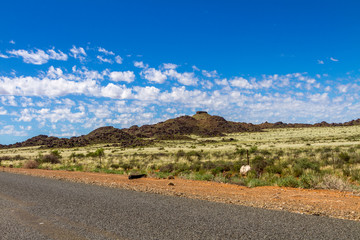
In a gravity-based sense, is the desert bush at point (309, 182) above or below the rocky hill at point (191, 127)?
below

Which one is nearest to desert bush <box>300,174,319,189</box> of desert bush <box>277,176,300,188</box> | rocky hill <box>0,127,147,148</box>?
desert bush <box>277,176,300,188</box>

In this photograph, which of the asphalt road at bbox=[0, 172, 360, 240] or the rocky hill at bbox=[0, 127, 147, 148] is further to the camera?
the rocky hill at bbox=[0, 127, 147, 148]

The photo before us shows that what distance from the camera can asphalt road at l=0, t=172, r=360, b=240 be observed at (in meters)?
5.59

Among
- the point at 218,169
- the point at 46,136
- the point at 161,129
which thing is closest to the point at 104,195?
the point at 218,169

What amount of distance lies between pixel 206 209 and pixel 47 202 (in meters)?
5.41

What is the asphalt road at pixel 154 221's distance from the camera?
5.59 m

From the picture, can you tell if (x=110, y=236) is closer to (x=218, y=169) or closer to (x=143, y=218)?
(x=143, y=218)

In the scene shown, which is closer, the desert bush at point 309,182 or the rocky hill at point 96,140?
the desert bush at point 309,182

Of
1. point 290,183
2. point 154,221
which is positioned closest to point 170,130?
point 290,183

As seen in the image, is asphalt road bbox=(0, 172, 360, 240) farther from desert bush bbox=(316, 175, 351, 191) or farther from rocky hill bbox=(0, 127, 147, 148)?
rocky hill bbox=(0, 127, 147, 148)

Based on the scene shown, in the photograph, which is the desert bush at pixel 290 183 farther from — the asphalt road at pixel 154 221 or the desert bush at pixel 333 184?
the asphalt road at pixel 154 221

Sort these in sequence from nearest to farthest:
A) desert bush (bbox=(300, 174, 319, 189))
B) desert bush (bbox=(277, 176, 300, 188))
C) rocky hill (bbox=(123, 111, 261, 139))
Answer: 1. desert bush (bbox=(300, 174, 319, 189))
2. desert bush (bbox=(277, 176, 300, 188))
3. rocky hill (bbox=(123, 111, 261, 139))

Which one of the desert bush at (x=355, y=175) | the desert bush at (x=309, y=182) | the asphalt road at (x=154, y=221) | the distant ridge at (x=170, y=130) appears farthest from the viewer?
the distant ridge at (x=170, y=130)

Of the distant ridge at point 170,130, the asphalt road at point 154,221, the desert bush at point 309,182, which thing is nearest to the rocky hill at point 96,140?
the distant ridge at point 170,130
